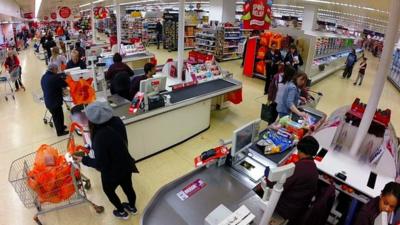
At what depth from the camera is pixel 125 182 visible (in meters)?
2.98

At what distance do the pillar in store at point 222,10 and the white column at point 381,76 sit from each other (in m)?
13.4

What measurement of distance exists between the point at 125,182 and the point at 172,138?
1.93 m

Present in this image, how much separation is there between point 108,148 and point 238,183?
1.34 m

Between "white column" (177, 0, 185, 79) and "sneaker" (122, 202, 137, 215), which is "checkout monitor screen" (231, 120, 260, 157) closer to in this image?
"sneaker" (122, 202, 137, 215)

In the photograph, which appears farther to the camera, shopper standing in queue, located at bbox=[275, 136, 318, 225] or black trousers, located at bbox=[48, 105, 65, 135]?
black trousers, located at bbox=[48, 105, 65, 135]

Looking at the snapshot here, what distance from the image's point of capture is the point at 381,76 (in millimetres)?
2705

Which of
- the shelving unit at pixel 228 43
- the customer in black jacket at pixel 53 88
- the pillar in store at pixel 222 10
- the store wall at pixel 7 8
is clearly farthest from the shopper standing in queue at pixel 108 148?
the store wall at pixel 7 8

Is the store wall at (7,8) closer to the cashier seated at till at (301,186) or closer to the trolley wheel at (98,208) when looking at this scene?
the trolley wheel at (98,208)

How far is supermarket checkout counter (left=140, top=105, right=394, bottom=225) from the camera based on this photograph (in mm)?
2178

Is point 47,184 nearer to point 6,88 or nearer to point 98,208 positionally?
point 98,208

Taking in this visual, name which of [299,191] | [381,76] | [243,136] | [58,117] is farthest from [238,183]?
[58,117]

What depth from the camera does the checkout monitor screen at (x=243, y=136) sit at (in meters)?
2.51

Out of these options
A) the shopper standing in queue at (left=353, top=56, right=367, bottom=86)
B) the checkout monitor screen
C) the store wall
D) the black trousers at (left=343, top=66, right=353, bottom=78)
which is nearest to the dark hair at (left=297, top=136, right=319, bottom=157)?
the checkout monitor screen

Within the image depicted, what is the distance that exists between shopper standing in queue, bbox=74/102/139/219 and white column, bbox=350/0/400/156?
261 cm
